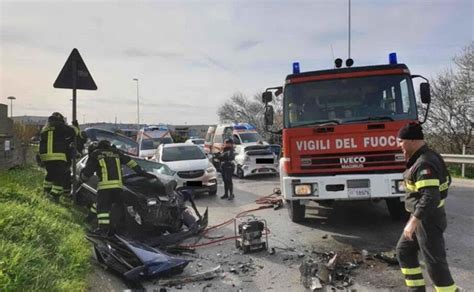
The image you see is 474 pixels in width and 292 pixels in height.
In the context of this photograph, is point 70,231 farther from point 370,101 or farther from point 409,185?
point 370,101

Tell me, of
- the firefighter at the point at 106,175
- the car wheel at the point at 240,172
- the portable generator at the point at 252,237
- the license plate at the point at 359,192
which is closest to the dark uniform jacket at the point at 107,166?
the firefighter at the point at 106,175

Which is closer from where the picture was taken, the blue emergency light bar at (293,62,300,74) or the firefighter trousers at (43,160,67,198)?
the blue emergency light bar at (293,62,300,74)

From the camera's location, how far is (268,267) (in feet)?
17.5

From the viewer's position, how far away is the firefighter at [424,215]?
3732 millimetres

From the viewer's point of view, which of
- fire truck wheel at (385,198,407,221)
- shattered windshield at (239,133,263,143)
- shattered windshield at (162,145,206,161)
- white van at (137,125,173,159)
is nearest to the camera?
fire truck wheel at (385,198,407,221)

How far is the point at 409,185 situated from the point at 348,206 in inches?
215

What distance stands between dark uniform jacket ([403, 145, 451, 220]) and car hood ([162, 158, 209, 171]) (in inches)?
313

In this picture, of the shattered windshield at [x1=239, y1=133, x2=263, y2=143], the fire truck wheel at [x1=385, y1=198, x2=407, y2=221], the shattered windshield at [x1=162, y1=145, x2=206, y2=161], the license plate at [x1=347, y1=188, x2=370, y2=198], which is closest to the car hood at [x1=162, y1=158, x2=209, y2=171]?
the shattered windshield at [x1=162, y1=145, x2=206, y2=161]

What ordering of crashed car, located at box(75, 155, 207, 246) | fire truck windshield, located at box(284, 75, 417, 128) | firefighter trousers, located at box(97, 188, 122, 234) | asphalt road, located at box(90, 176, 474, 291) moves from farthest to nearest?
fire truck windshield, located at box(284, 75, 417, 128) → crashed car, located at box(75, 155, 207, 246) → firefighter trousers, located at box(97, 188, 122, 234) → asphalt road, located at box(90, 176, 474, 291)

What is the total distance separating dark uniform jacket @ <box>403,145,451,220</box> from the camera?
3.73 meters

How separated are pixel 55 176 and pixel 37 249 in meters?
4.28

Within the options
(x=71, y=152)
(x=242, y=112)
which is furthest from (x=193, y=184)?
(x=242, y=112)

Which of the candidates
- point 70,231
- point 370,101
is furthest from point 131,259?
point 370,101

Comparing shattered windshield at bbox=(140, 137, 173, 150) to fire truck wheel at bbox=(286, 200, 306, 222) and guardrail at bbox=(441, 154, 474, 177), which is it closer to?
fire truck wheel at bbox=(286, 200, 306, 222)
